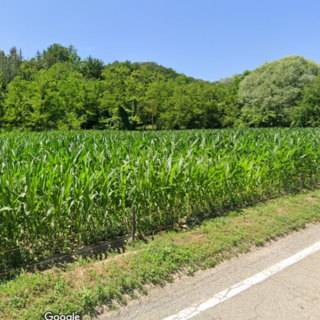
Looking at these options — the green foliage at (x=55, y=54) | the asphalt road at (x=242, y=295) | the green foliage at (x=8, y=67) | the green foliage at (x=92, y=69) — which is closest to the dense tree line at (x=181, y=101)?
the green foliage at (x=92, y=69)

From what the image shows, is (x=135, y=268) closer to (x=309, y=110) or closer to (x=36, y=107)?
(x=36, y=107)

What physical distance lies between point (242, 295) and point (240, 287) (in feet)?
0.53

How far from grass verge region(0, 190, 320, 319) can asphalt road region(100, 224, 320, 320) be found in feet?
0.48

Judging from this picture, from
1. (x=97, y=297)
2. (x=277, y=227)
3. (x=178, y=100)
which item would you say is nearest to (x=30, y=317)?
(x=97, y=297)

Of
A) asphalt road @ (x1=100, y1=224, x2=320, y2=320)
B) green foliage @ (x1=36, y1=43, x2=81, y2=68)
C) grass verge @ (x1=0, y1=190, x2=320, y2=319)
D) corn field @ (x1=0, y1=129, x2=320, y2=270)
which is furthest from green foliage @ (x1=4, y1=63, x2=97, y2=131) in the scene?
green foliage @ (x1=36, y1=43, x2=81, y2=68)

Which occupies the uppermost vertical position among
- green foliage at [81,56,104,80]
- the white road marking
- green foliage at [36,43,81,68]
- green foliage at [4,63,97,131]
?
green foliage at [36,43,81,68]

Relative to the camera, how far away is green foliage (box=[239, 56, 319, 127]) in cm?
4031

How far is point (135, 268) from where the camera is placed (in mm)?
3164

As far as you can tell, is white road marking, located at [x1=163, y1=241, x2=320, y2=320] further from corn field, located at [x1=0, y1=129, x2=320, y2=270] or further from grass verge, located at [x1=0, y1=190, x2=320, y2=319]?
corn field, located at [x1=0, y1=129, x2=320, y2=270]

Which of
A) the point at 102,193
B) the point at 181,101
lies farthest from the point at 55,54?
the point at 102,193

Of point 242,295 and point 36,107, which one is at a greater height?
point 36,107

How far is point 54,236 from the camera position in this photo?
3514mm

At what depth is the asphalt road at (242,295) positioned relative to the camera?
2.53 meters

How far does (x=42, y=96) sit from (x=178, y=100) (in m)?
22.6
